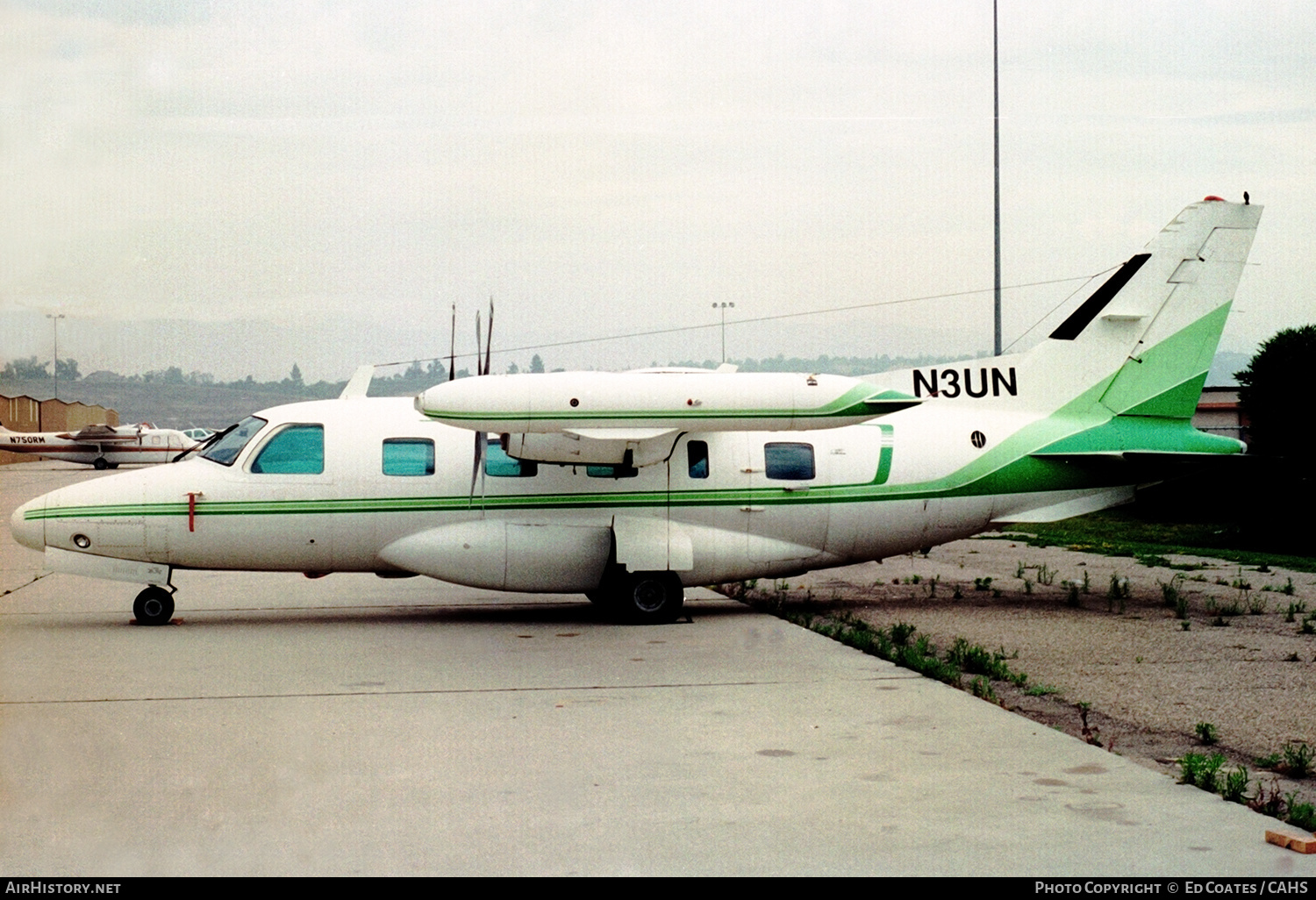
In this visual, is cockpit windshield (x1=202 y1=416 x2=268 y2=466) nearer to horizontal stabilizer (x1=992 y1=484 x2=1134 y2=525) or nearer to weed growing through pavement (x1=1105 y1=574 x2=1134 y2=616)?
horizontal stabilizer (x1=992 y1=484 x2=1134 y2=525)

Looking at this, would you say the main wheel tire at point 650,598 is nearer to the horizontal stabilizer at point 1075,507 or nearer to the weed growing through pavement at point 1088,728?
the horizontal stabilizer at point 1075,507

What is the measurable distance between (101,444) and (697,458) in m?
52.5

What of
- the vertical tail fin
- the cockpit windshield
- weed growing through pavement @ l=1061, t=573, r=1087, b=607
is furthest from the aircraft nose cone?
weed growing through pavement @ l=1061, t=573, r=1087, b=607

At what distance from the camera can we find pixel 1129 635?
1246 centimetres

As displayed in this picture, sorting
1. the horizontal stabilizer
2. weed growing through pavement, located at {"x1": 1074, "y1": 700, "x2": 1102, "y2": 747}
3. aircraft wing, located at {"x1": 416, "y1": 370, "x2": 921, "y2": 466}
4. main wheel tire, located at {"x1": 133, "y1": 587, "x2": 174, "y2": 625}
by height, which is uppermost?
aircraft wing, located at {"x1": 416, "y1": 370, "x2": 921, "y2": 466}

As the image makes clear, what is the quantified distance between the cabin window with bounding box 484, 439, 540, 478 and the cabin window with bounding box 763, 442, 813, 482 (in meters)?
2.54

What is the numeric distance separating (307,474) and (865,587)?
7319mm

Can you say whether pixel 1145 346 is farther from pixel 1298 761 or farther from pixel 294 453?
pixel 294 453

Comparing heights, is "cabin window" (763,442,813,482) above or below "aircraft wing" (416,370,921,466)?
below

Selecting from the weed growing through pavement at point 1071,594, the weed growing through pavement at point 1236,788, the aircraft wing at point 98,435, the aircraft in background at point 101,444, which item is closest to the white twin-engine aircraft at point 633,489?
the weed growing through pavement at point 1071,594

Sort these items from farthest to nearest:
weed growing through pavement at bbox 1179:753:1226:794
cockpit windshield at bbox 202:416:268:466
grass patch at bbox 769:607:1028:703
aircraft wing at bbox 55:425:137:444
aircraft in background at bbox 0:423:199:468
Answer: aircraft in background at bbox 0:423:199:468 < aircraft wing at bbox 55:425:137:444 < cockpit windshield at bbox 202:416:268:466 < grass patch at bbox 769:607:1028:703 < weed growing through pavement at bbox 1179:753:1226:794

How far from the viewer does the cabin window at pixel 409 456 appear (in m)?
13.6

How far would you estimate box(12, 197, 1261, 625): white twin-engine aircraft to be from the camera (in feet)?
44.2
